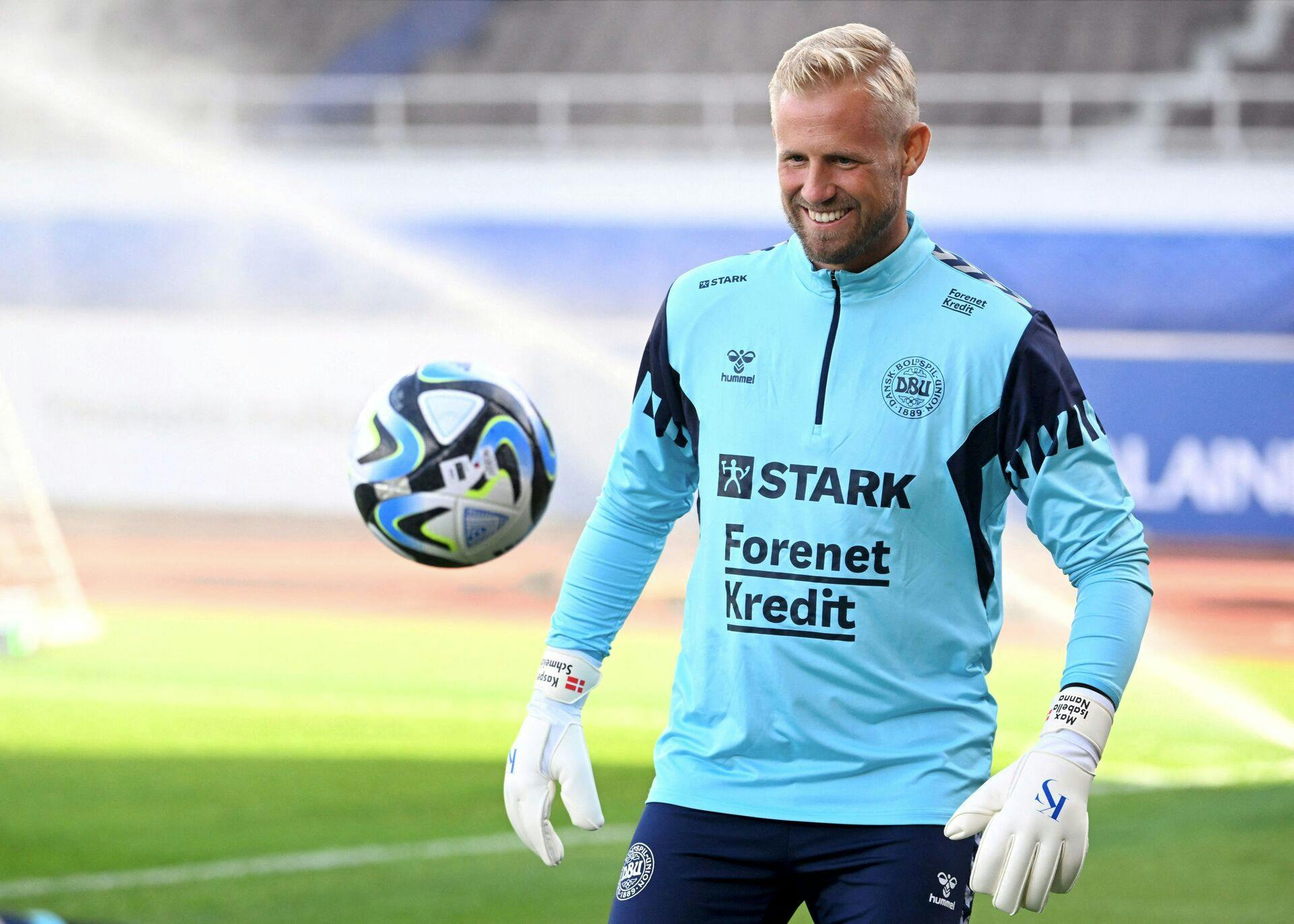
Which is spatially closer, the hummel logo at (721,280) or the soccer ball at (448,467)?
the hummel logo at (721,280)

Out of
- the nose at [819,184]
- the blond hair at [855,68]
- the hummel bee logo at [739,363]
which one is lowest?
the hummel bee logo at [739,363]

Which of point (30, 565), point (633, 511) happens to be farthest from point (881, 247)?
point (30, 565)

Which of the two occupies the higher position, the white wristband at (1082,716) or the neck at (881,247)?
the neck at (881,247)

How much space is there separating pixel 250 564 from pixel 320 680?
1626 millimetres

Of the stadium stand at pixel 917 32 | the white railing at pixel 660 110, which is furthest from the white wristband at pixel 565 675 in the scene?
the stadium stand at pixel 917 32

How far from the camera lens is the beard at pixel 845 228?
73.3 inches

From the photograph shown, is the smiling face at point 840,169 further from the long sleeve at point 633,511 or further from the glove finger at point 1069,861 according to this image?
the glove finger at point 1069,861

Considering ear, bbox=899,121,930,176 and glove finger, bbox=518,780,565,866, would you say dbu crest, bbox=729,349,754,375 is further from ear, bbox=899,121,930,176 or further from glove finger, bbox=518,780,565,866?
glove finger, bbox=518,780,565,866

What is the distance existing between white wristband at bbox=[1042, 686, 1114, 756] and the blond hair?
2.11ft

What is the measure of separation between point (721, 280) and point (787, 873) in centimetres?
69

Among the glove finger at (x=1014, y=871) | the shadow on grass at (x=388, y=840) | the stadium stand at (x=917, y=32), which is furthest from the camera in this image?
the stadium stand at (x=917, y=32)

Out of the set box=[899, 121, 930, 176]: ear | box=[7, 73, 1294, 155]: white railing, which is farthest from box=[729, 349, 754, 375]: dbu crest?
box=[7, 73, 1294, 155]: white railing

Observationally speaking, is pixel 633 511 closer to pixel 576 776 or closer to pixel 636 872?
pixel 576 776

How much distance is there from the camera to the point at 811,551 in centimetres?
187
